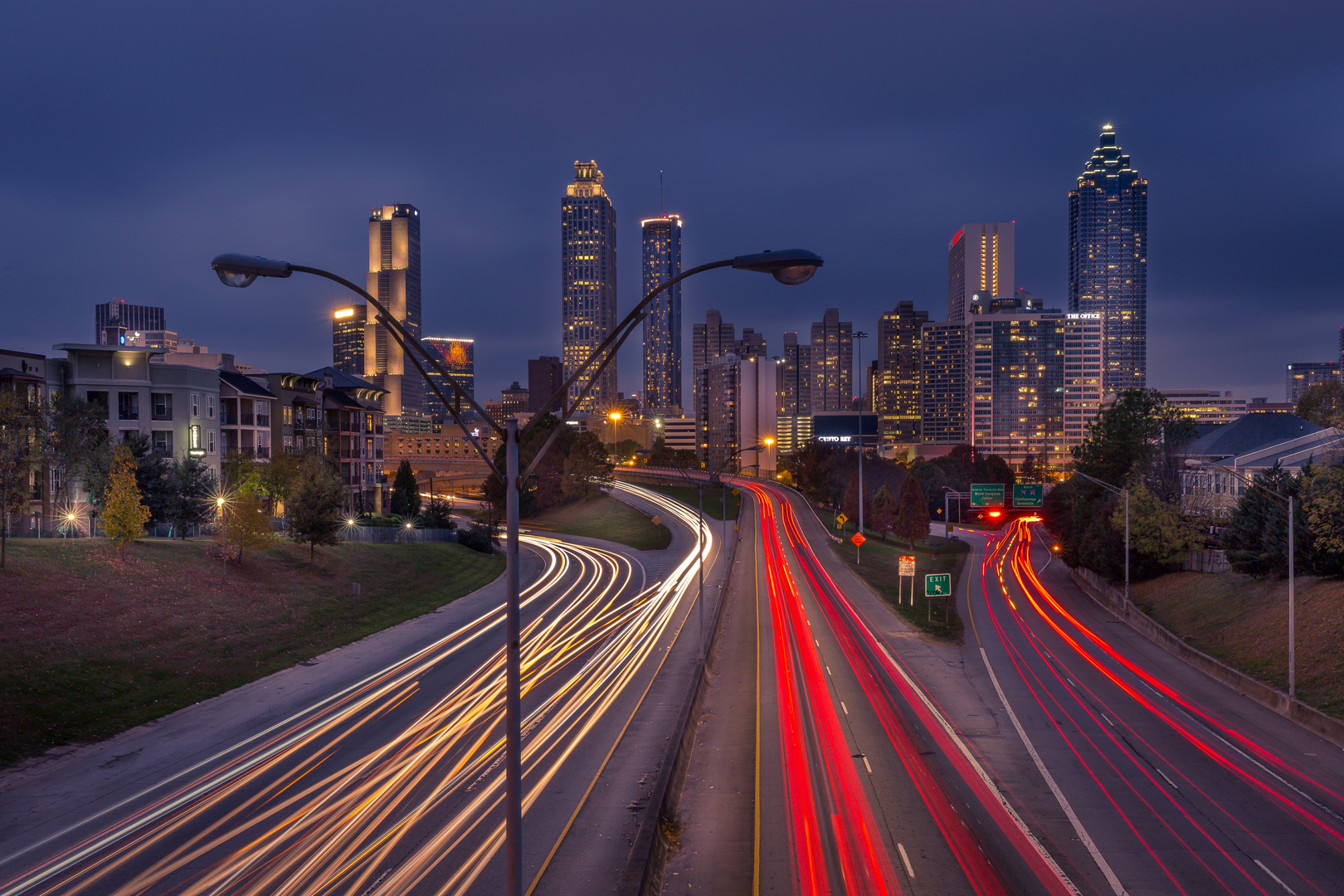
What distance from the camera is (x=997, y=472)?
135625 mm

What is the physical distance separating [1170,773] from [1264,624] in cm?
1917

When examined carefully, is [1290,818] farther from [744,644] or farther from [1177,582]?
[1177,582]

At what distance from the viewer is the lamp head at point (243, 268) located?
8492mm

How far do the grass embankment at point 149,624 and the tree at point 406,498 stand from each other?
108 feet

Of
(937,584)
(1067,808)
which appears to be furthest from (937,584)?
(1067,808)

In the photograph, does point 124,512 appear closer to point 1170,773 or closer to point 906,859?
point 906,859

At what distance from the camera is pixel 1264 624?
33.7m

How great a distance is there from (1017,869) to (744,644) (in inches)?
834

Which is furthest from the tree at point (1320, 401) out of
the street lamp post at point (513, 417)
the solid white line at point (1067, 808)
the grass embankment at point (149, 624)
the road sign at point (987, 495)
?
the street lamp post at point (513, 417)

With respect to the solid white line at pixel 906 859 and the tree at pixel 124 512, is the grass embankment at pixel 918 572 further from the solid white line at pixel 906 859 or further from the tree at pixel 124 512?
the tree at pixel 124 512

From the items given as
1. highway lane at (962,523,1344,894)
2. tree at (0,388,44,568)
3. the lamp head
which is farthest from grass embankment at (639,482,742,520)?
the lamp head

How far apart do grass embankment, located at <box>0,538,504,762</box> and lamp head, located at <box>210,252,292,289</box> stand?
59.0ft

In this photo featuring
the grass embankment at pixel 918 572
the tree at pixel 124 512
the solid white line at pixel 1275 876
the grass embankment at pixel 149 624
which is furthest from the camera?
the grass embankment at pixel 918 572

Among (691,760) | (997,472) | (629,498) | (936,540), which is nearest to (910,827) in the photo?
(691,760)
